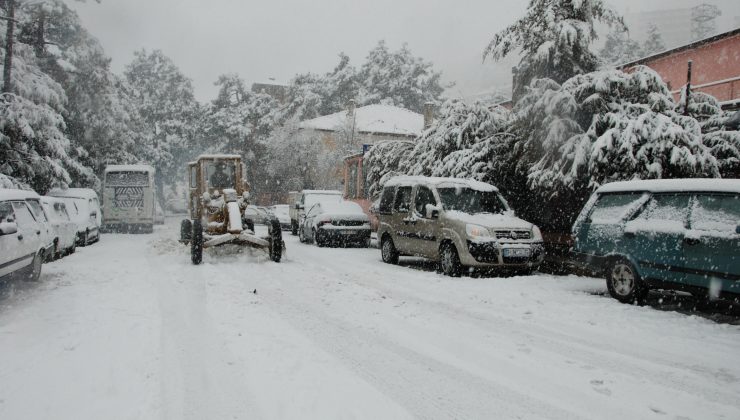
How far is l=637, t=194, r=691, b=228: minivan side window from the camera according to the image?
748 cm

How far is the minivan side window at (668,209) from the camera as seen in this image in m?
7.48

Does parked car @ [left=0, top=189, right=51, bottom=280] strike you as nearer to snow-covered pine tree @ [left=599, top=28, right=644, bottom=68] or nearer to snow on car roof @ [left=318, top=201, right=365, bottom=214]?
snow on car roof @ [left=318, top=201, right=365, bottom=214]

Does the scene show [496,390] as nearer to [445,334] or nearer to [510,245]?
[445,334]

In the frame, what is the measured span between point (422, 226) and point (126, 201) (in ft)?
64.2

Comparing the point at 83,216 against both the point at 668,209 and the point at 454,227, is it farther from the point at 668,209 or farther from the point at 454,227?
the point at 668,209

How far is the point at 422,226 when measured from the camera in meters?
11.7

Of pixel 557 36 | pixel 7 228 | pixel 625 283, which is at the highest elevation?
pixel 557 36

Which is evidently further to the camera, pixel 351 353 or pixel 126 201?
pixel 126 201

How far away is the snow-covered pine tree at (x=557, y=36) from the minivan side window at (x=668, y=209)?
20.6 ft

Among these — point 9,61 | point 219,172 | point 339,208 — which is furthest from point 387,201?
point 9,61

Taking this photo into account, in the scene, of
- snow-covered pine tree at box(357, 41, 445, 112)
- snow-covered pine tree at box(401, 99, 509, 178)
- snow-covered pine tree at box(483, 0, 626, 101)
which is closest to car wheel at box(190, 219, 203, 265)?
snow-covered pine tree at box(401, 99, 509, 178)

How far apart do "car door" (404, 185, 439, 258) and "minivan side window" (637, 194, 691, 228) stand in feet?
13.9

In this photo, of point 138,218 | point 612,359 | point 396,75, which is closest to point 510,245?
point 612,359

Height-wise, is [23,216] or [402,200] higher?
[402,200]
